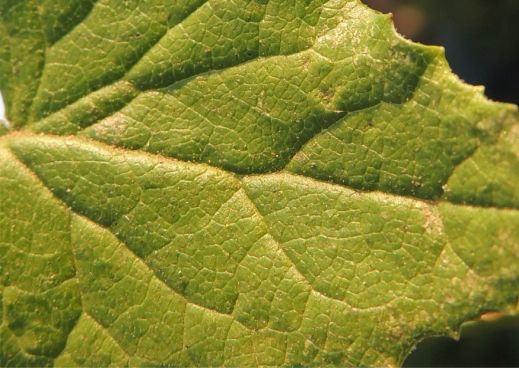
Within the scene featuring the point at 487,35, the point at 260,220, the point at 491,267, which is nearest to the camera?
the point at 491,267

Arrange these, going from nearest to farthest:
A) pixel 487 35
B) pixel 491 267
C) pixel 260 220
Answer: pixel 491 267 → pixel 260 220 → pixel 487 35

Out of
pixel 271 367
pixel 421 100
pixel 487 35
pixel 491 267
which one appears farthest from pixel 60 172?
pixel 487 35

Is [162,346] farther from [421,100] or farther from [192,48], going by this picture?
[421,100]

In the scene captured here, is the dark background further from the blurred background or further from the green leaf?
the green leaf

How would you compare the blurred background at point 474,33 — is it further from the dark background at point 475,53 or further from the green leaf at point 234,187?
the green leaf at point 234,187

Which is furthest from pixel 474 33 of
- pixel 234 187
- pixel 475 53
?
pixel 234 187

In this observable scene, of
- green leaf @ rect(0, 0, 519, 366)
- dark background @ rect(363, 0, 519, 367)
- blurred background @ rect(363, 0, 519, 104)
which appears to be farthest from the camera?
blurred background @ rect(363, 0, 519, 104)

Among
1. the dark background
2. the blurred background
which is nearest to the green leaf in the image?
the dark background
